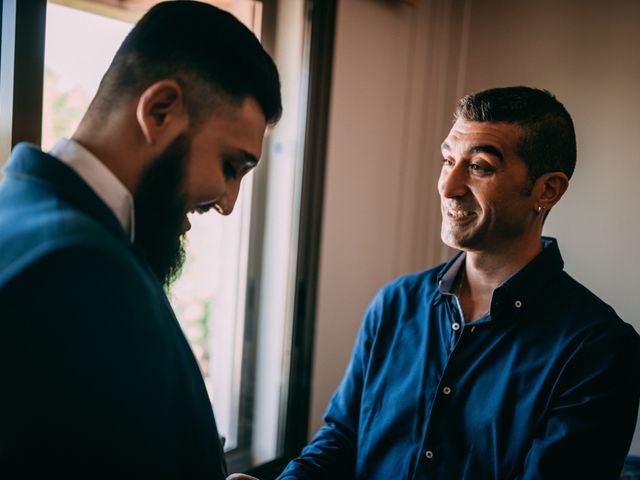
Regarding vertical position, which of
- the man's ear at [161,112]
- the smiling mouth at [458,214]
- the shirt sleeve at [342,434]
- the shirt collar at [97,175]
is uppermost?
the man's ear at [161,112]

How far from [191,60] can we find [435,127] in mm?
1736

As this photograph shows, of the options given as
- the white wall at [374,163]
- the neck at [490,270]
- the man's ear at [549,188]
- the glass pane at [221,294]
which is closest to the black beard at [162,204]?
the neck at [490,270]

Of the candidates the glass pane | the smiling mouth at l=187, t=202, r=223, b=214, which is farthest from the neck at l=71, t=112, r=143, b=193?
the glass pane

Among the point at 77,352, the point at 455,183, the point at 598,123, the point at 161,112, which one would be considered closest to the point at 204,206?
the point at 161,112

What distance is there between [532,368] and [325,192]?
3.54 ft

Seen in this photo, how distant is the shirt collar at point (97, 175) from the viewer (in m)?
0.74

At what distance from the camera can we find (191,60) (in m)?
0.81

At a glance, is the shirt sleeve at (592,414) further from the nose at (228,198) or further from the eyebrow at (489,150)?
the nose at (228,198)

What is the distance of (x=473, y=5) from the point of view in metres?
2.32

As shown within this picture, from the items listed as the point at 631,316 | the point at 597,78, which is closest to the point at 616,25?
the point at 597,78

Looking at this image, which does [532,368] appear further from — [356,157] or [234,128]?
[356,157]

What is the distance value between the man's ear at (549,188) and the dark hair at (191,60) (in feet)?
2.37

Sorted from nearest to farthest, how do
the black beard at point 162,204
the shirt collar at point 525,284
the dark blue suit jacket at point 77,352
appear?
the dark blue suit jacket at point 77,352 → the black beard at point 162,204 → the shirt collar at point 525,284

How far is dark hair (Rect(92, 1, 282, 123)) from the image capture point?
0.80m
